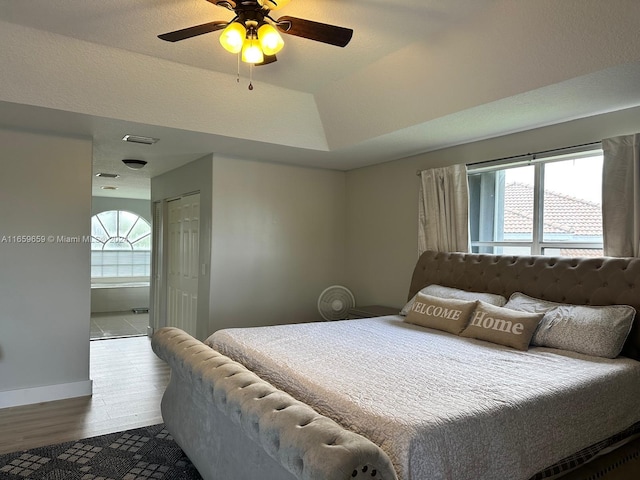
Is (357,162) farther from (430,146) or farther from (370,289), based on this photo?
→ (370,289)

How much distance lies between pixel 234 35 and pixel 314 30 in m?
0.37

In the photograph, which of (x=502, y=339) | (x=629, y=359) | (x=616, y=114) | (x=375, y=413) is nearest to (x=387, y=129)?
(x=616, y=114)

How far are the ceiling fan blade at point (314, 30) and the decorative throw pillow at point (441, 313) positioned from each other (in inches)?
75.9

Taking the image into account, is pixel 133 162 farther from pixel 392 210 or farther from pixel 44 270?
pixel 392 210

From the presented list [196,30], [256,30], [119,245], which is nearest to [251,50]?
[256,30]

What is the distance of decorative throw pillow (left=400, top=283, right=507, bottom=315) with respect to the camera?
319 cm

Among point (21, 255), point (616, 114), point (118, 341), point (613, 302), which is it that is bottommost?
point (118, 341)

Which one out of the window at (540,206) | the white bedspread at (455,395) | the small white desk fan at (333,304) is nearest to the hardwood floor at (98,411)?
the white bedspread at (455,395)

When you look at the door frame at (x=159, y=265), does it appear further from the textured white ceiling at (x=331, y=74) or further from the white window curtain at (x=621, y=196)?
the white window curtain at (x=621, y=196)

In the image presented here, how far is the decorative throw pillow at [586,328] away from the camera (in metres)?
2.43

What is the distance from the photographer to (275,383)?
83.6 inches

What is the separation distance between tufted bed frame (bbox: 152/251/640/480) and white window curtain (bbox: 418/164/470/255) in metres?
0.17

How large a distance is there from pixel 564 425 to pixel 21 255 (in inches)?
150

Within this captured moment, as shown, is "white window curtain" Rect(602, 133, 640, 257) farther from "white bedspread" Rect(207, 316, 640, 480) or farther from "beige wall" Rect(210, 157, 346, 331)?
"beige wall" Rect(210, 157, 346, 331)
